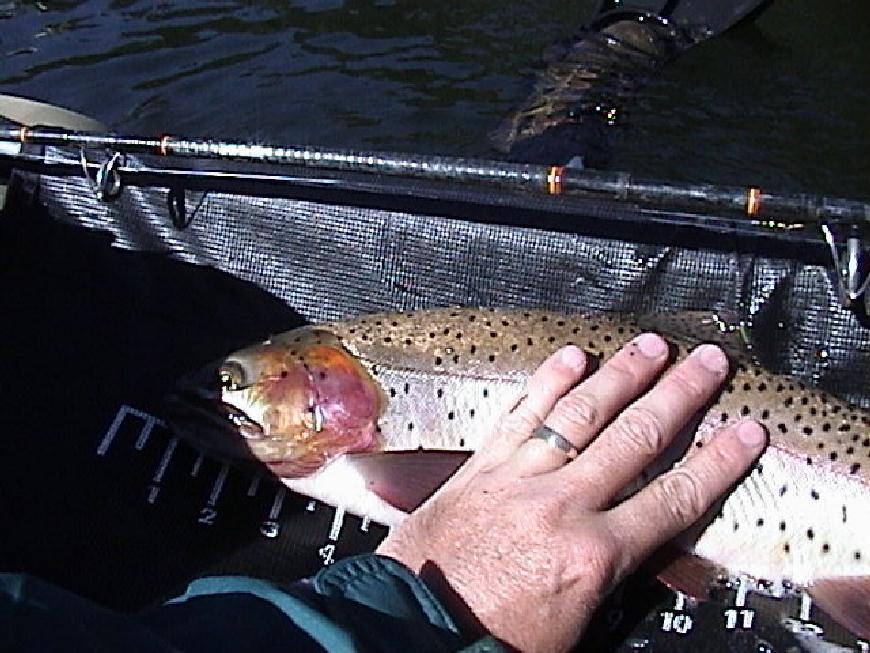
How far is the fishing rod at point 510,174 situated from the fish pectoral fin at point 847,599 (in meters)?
0.70

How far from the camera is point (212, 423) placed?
2.28 metres

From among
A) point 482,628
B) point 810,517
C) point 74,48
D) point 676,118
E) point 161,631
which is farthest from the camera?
point 74,48

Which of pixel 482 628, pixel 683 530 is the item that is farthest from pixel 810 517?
pixel 482 628

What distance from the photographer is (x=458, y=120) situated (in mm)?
5484

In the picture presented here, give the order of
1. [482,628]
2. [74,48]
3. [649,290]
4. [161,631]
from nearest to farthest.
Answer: [161,631] → [482,628] → [649,290] → [74,48]

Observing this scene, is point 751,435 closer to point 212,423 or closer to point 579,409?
point 579,409

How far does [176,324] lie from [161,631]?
4.59ft

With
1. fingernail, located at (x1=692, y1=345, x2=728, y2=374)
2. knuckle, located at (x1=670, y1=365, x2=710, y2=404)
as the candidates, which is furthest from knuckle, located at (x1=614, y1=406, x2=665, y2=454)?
fingernail, located at (x1=692, y1=345, x2=728, y2=374)

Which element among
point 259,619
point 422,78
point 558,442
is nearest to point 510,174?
point 558,442

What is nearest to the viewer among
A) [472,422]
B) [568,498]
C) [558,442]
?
[568,498]

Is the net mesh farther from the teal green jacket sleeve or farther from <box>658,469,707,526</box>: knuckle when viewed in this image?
the teal green jacket sleeve

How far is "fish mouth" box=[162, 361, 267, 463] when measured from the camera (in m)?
2.28

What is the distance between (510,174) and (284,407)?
27.3 inches

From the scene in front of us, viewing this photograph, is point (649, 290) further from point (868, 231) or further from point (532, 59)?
point (532, 59)
